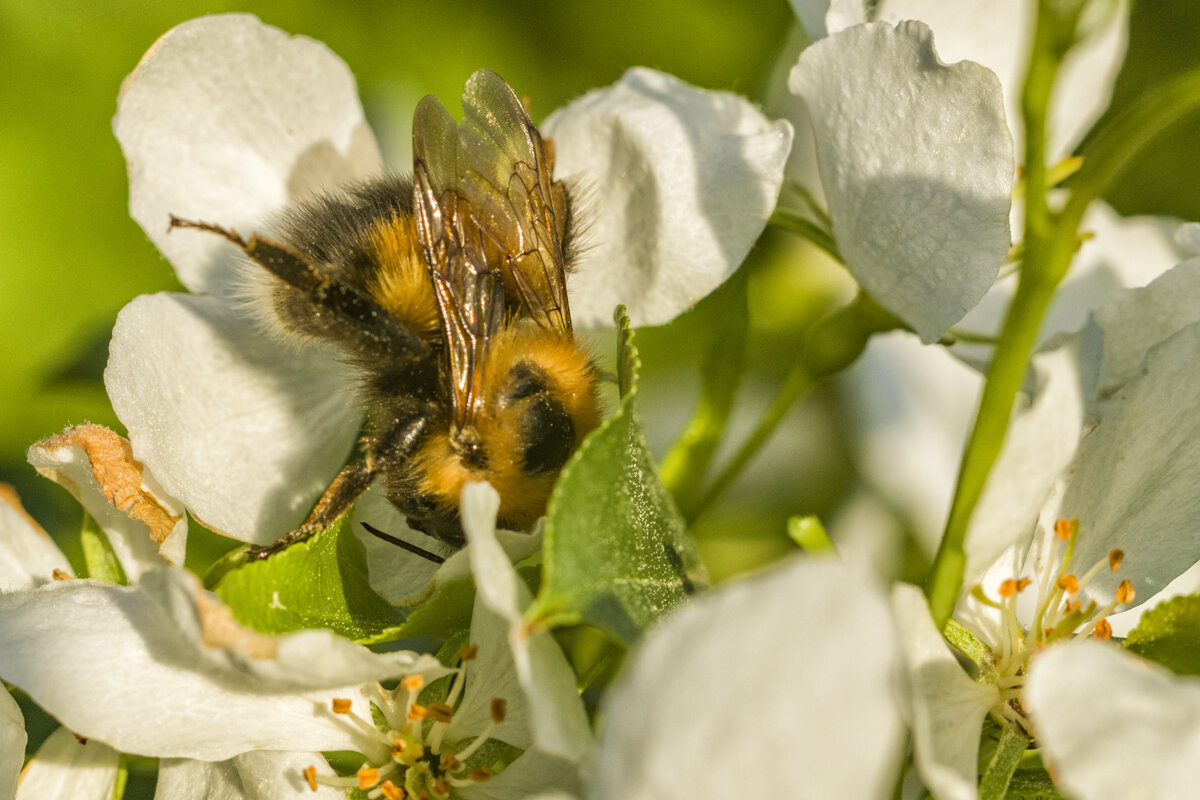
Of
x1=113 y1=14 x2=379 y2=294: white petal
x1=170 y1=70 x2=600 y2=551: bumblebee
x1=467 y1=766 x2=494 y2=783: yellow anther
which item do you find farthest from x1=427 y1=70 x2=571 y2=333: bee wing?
x1=467 y1=766 x2=494 y2=783: yellow anther

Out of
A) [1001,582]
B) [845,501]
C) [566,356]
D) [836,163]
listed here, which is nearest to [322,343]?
[566,356]

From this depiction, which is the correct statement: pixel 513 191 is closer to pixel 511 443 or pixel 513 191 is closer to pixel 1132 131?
pixel 511 443

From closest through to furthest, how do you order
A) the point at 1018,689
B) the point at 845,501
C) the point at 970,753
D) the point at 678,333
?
the point at 970,753
the point at 1018,689
the point at 678,333
the point at 845,501

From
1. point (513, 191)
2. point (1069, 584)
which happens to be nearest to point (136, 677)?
point (513, 191)

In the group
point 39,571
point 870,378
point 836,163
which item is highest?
point 836,163

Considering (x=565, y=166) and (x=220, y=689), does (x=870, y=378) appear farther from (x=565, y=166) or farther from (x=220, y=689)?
(x=220, y=689)

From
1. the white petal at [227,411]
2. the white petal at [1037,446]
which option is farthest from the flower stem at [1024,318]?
the white petal at [227,411]

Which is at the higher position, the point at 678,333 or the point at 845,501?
the point at 678,333

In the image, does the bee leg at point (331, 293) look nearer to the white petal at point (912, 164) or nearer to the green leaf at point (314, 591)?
the green leaf at point (314, 591)
